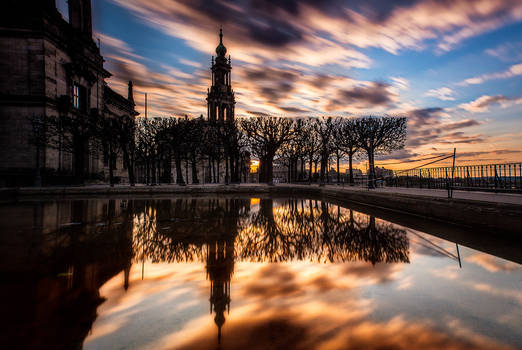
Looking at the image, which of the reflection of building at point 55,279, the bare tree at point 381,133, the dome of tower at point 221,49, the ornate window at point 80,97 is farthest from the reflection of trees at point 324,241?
the dome of tower at point 221,49

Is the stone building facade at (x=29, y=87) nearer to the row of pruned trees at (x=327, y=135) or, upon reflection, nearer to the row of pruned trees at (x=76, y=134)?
the row of pruned trees at (x=76, y=134)

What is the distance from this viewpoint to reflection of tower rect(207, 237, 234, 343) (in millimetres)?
2795

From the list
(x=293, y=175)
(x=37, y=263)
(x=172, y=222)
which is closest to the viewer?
(x=37, y=263)

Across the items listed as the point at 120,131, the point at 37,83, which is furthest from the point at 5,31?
the point at 120,131

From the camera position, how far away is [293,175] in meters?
48.7

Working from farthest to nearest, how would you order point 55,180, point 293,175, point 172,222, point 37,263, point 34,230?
point 293,175 → point 55,180 → point 172,222 → point 34,230 → point 37,263

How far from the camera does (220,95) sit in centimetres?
6538

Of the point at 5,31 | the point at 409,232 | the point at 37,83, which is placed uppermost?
the point at 5,31

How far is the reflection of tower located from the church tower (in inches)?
2446

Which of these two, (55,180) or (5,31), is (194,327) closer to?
(55,180)

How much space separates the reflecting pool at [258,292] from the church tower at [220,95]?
62.4 m

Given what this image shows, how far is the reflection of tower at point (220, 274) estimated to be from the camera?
9.17 feet

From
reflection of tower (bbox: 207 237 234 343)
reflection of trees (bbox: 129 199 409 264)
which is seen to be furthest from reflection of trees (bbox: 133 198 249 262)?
reflection of tower (bbox: 207 237 234 343)

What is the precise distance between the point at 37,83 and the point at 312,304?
115 feet
